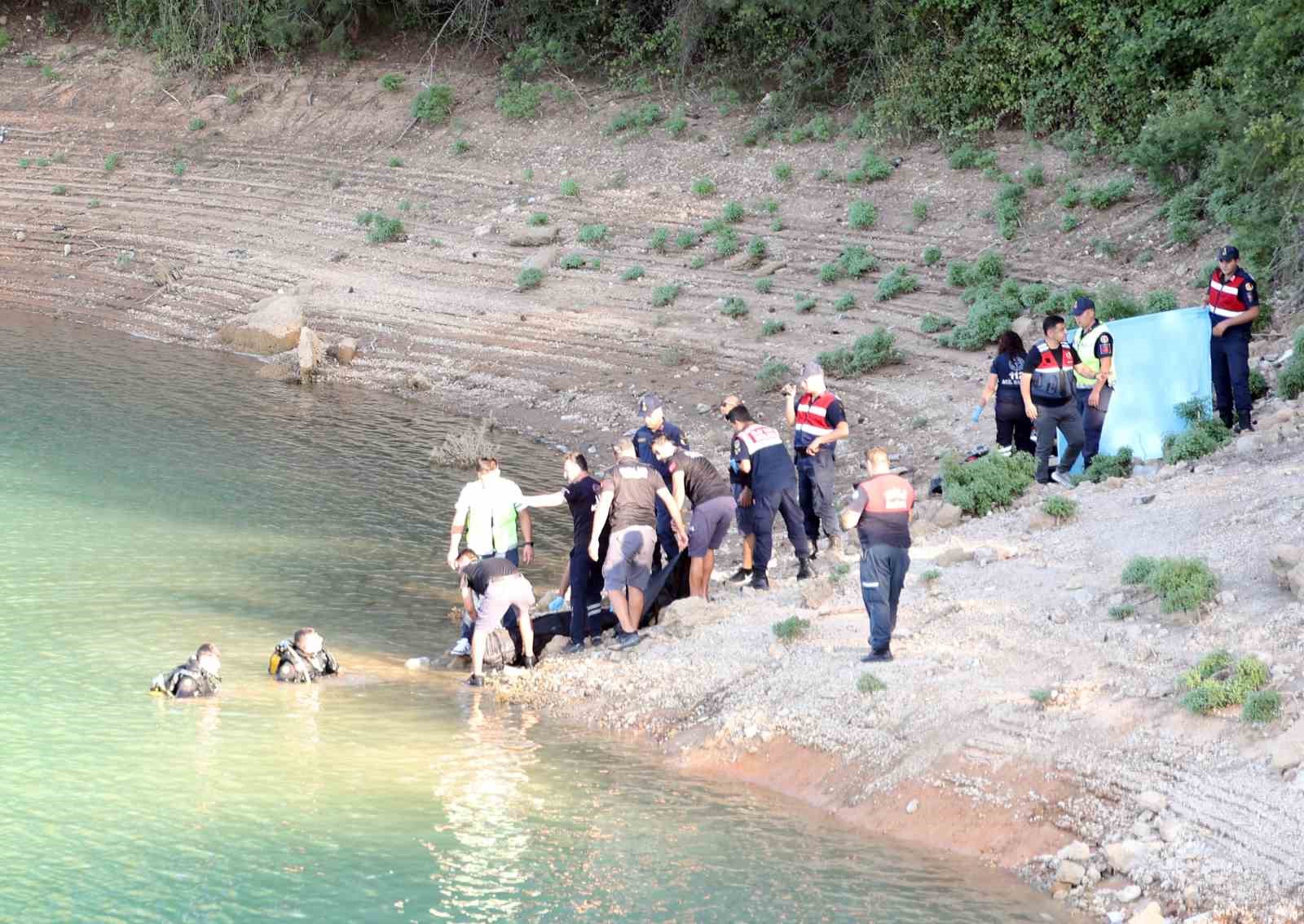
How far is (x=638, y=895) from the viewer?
9.96 m

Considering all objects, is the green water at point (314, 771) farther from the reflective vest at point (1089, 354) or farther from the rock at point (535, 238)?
the rock at point (535, 238)

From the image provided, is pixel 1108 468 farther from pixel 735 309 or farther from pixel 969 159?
pixel 969 159

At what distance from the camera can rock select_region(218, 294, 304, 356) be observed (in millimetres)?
28688

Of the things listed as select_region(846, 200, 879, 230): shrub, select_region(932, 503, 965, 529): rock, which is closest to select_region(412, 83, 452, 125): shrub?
select_region(846, 200, 879, 230): shrub

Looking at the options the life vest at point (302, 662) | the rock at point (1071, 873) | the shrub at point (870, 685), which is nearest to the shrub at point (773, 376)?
the life vest at point (302, 662)

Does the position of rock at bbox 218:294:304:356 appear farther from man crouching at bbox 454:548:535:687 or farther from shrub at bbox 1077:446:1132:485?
shrub at bbox 1077:446:1132:485

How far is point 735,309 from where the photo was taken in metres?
25.9

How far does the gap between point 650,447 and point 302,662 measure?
3.64 m

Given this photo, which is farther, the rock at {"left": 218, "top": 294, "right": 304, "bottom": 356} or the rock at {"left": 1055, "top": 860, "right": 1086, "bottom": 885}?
the rock at {"left": 218, "top": 294, "right": 304, "bottom": 356}

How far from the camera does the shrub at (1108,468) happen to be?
16328 mm

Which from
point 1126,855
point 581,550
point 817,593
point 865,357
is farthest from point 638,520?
point 865,357

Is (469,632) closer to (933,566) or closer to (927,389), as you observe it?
(933,566)

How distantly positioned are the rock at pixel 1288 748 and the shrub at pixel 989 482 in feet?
20.4

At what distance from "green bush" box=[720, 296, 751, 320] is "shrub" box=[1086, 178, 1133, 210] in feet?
18.9
